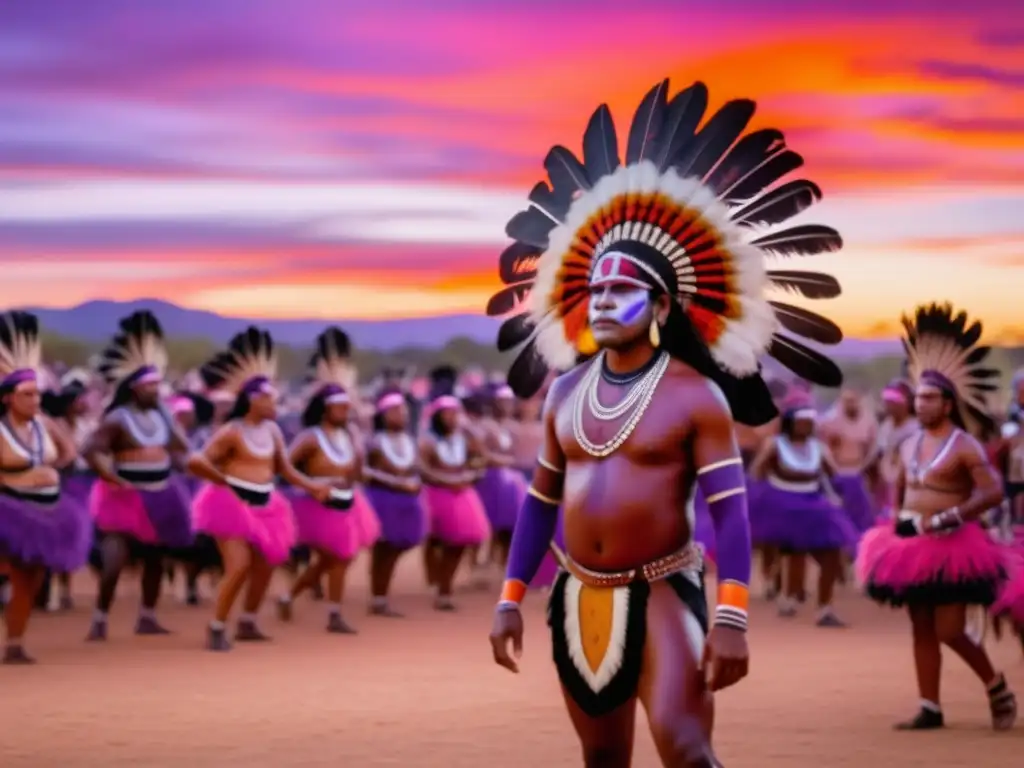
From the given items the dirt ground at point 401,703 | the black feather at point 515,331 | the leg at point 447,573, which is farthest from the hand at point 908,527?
the leg at point 447,573

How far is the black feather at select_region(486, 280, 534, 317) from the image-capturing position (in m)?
6.60

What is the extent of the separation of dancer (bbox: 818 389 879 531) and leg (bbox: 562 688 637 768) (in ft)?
38.7

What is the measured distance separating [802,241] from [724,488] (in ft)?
3.01

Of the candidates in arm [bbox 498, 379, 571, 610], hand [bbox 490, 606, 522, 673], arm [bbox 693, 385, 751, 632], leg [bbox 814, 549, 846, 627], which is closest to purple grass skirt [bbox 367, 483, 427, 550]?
leg [bbox 814, 549, 846, 627]

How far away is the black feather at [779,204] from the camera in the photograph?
5.96m

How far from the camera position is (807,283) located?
5941mm

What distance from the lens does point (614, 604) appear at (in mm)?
5645

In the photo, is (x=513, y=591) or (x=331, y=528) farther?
(x=331, y=528)

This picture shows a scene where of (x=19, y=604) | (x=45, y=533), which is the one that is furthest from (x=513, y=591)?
(x=19, y=604)

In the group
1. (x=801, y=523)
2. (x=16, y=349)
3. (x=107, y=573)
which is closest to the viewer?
(x=16, y=349)

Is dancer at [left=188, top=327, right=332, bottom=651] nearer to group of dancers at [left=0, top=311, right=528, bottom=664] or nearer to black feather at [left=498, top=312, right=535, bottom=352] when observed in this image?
group of dancers at [left=0, top=311, right=528, bottom=664]

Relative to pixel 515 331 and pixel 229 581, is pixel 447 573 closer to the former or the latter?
pixel 229 581

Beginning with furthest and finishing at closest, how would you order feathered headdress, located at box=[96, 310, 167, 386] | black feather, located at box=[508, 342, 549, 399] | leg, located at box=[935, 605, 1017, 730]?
feathered headdress, located at box=[96, 310, 167, 386]
leg, located at box=[935, 605, 1017, 730]
black feather, located at box=[508, 342, 549, 399]

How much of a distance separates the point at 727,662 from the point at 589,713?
21.2 inches
